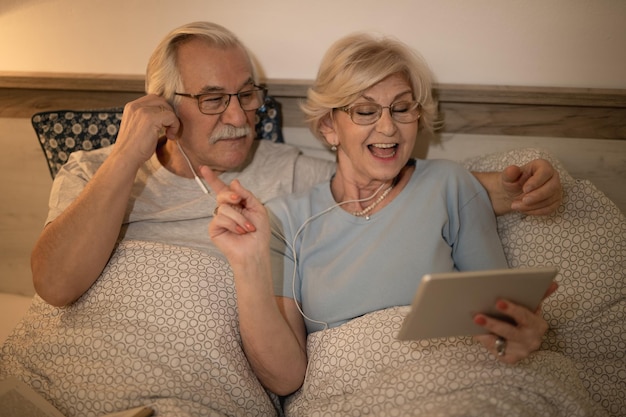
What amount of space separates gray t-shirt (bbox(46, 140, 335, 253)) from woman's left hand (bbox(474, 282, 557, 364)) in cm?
81

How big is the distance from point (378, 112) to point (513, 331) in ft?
2.13

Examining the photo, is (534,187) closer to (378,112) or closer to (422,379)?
(378,112)

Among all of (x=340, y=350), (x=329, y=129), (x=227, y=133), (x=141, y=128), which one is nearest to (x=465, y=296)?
(x=340, y=350)

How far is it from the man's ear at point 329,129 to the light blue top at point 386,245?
0.19m

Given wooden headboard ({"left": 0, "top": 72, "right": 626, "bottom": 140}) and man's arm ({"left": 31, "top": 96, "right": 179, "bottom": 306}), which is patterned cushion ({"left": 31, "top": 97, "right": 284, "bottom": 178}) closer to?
wooden headboard ({"left": 0, "top": 72, "right": 626, "bottom": 140})

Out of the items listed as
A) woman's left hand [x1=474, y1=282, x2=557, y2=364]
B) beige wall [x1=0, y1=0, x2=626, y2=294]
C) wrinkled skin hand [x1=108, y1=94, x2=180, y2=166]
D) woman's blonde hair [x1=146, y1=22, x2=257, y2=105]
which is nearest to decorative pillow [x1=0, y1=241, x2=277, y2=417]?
wrinkled skin hand [x1=108, y1=94, x2=180, y2=166]

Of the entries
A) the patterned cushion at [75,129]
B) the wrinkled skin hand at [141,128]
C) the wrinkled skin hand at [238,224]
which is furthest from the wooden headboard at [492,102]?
the wrinkled skin hand at [238,224]

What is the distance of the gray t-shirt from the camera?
1.64 meters

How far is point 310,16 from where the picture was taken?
1848mm

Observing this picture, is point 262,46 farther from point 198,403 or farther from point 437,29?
point 198,403

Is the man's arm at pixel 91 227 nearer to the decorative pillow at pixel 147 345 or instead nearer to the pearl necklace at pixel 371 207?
the decorative pillow at pixel 147 345

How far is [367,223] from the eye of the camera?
150 cm

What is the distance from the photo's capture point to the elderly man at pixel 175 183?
1359 millimetres

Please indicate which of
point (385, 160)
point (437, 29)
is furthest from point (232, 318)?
point (437, 29)
